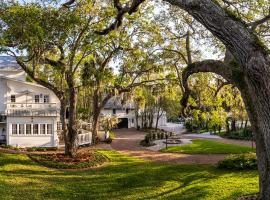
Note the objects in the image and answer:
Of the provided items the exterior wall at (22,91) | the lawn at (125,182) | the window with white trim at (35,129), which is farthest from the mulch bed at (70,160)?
the exterior wall at (22,91)

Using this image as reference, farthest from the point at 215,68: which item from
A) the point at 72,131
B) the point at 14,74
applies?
the point at 14,74

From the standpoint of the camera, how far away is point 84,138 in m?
35.6

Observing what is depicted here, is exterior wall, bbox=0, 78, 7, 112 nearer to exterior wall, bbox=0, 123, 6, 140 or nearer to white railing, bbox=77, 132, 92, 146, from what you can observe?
exterior wall, bbox=0, 123, 6, 140

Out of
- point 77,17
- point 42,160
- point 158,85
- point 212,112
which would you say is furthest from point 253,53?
point 158,85

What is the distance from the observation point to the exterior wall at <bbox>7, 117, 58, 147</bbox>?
31812mm

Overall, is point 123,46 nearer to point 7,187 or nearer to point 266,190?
point 7,187

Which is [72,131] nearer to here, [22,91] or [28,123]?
[28,123]

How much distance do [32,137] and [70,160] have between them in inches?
314


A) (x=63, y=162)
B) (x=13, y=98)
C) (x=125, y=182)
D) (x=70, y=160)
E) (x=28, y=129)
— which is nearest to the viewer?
(x=125, y=182)

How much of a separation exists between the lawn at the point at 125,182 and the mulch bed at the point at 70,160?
106cm

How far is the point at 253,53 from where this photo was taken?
22.1 feet

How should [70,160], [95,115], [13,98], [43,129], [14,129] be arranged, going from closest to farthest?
[70,160] → [14,129] → [43,129] → [13,98] → [95,115]

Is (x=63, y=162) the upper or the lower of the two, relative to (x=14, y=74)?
lower

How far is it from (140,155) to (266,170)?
23292mm
